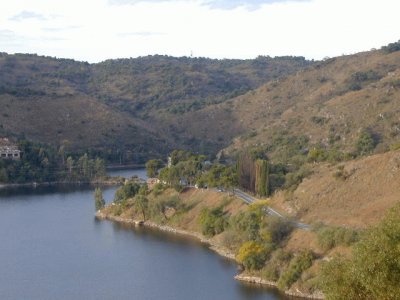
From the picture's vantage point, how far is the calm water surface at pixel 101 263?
4556 cm

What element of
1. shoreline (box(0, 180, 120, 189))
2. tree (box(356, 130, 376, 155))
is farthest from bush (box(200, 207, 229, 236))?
shoreline (box(0, 180, 120, 189))

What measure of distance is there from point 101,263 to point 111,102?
374 feet

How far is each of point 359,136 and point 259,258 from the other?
40.4 m

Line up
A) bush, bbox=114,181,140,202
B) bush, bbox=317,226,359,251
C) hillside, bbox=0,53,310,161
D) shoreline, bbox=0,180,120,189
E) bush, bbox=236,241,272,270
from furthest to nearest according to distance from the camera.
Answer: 1. hillside, bbox=0,53,310,161
2. shoreline, bbox=0,180,120,189
3. bush, bbox=114,181,140,202
4. bush, bbox=236,241,272,270
5. bush, bbox=317,226,359,251

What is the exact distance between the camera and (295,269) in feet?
148

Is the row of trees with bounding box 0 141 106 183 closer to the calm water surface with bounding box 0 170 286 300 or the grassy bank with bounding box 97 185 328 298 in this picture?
the calm water surface with bounding box 0 170 286 300

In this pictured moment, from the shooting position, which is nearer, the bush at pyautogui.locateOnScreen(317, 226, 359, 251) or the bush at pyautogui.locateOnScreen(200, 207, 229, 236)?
the bush at pyautogui.locateOnScreen(317, 226, 359, 251)

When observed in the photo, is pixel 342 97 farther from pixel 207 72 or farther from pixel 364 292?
pixel 207 72

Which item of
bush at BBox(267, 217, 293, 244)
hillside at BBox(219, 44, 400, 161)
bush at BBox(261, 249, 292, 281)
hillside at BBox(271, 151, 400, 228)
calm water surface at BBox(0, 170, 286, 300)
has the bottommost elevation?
calm water surface at BBox(0, 170, 286, 300)

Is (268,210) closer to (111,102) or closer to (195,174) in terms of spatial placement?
(195,174)

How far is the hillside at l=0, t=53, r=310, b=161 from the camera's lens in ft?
405

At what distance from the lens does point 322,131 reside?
95.8m

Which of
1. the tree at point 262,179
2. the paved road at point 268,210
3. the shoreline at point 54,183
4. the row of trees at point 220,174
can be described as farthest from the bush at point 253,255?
the shoreline at point 54,183

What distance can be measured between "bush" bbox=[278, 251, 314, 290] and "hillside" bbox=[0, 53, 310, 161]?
7457cm
